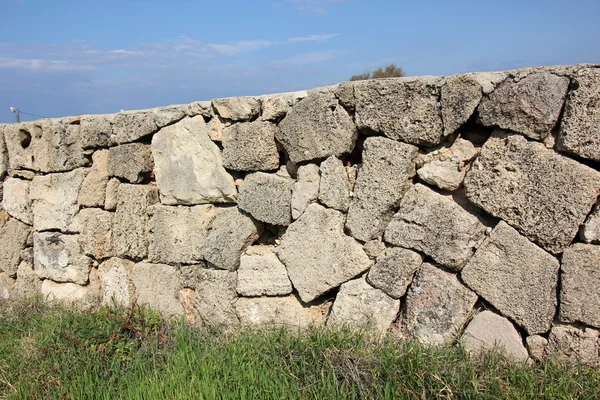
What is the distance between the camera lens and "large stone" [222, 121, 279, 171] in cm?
396

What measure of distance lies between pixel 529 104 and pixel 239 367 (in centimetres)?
220

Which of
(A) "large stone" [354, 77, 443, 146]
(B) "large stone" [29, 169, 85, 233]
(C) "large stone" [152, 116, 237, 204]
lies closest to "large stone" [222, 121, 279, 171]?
(C) "large stone" [152, 116, 237, 204]

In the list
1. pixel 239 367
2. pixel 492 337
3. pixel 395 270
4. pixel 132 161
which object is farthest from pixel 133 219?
pixel 492 337

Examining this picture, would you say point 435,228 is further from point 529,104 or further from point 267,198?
point 267,198

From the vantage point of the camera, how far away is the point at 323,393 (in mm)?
3027

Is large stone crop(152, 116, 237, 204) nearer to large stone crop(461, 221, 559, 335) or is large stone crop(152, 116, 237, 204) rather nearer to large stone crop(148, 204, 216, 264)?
large stone crop(148, 204, 216, 264)

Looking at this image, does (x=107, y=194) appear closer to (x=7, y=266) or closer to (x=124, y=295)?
(x=124, y=295)

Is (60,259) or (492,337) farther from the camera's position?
(60,259)

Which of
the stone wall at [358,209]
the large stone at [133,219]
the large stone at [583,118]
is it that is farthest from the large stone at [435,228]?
the large stone at [133,219]

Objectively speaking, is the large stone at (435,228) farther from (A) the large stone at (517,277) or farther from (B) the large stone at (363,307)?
(B) the large stone at (363,307)

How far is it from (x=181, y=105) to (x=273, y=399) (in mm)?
2425

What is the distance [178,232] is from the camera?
14.5ft

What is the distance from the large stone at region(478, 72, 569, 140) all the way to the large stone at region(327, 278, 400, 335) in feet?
4.09

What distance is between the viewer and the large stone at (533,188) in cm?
289
